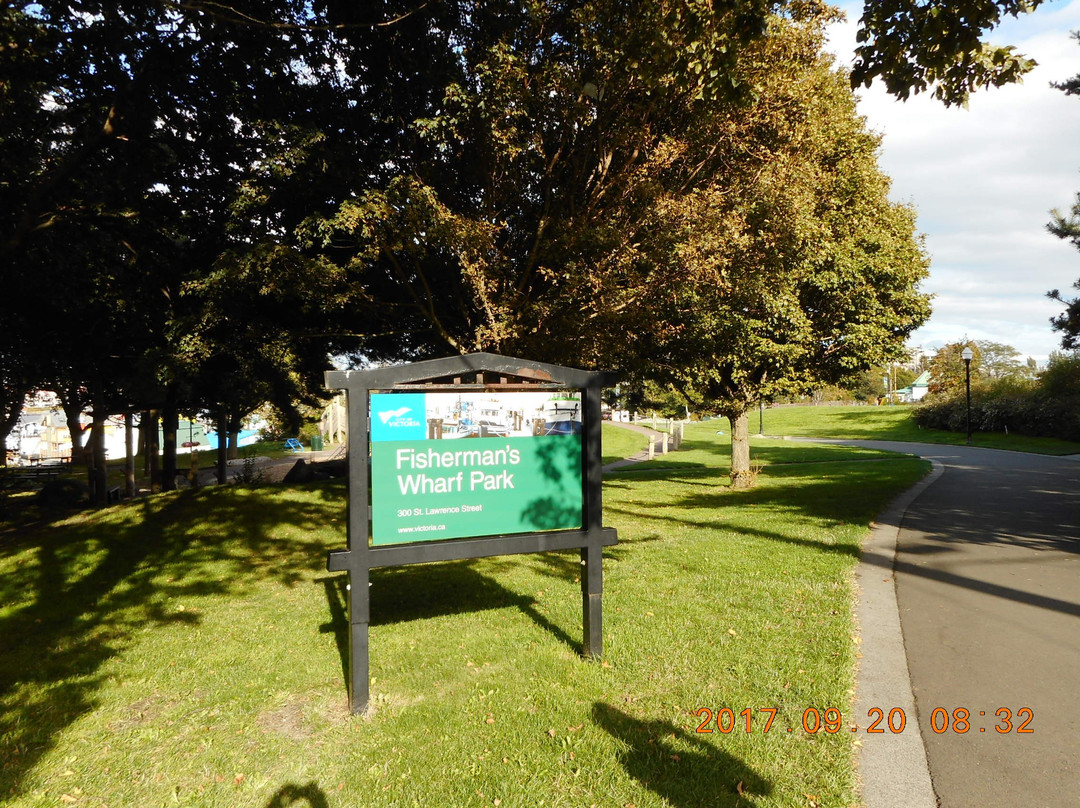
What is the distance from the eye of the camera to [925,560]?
754 centimetres

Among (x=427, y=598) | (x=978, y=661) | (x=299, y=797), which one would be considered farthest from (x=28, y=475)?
(x=978, y=661)

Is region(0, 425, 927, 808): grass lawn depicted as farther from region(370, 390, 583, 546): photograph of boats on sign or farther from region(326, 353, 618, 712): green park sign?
region(370, 390, 583, 546): photograph of boats on sign

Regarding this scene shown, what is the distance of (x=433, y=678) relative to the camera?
4.63m

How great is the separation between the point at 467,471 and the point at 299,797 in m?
2.18

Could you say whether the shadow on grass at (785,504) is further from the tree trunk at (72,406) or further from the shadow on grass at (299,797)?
the tree trunk at (72,406)

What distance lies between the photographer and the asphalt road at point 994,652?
3266mm

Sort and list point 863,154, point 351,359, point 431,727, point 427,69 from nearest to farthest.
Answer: point 431,727, point 427,69, point 863,154, point 351,359

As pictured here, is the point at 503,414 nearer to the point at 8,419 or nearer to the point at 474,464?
the point at 474,464

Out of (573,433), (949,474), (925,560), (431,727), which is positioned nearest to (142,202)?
(573,433)

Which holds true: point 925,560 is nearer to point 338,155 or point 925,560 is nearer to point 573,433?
point 573,433

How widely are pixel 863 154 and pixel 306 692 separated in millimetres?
15446

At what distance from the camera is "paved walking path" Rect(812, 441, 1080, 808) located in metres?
3.22

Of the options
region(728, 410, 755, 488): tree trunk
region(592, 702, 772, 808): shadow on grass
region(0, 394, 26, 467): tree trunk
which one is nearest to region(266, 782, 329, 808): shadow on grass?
region(592, 702, 772, 808): shadow on grass

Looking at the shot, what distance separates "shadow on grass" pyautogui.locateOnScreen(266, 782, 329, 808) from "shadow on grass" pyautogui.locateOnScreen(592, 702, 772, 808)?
1.54 meters
